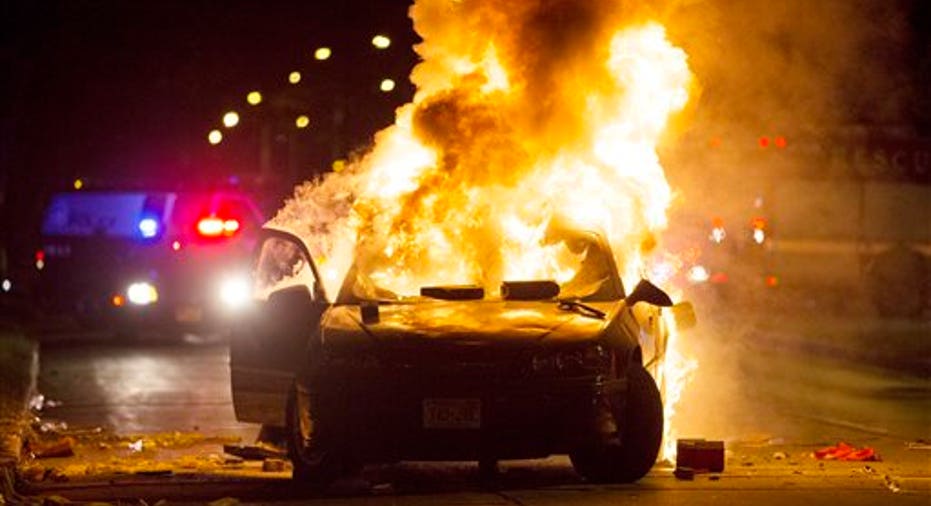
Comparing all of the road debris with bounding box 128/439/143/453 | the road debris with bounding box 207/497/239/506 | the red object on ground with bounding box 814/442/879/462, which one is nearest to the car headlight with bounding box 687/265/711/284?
the red object on ground with bounding box 814/442/879/462

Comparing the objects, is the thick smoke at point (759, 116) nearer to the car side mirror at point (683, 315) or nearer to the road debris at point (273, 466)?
the car side mirror at point (683, 315)

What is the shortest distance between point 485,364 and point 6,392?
7925 millimetres

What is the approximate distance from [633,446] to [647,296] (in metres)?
0.93

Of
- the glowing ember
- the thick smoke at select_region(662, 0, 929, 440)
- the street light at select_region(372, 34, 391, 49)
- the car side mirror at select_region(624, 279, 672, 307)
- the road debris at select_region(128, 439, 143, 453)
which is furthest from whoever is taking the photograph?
the street light at select_region(372, 34, 391, 49)

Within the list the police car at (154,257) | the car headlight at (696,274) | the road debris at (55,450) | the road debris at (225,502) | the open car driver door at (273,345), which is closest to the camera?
the road debris at (225,502)

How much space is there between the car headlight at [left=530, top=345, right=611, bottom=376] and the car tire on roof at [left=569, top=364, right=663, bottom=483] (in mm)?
395

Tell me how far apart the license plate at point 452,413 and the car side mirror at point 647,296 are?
4.66 feet

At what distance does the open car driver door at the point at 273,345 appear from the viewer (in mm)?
11500

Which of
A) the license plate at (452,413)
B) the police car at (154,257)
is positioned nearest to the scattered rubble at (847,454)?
the license plate at (452,413)

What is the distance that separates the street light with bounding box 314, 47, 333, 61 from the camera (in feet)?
79.8

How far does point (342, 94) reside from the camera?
23812 mm

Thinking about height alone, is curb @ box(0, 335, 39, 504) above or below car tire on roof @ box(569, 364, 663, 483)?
below

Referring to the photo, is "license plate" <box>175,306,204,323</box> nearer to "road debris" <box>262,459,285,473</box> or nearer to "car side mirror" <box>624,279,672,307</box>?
"road debris" <box>262,459,285,473</box>

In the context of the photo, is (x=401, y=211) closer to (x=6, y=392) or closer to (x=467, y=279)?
(x=467, y=279)
